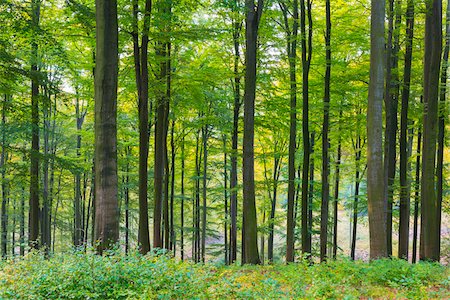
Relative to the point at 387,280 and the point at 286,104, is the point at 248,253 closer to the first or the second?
the point at 387,280

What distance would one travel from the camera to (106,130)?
6.87 metres

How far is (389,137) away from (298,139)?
11169 millimetres

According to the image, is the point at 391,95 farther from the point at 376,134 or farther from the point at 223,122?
the point at 223,122

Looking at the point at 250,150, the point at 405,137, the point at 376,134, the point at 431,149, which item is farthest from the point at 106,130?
the point at 405,137

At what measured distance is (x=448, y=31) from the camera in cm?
1303

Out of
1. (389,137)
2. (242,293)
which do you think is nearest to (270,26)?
(389,137)

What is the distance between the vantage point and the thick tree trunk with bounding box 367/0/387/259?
29.6ft

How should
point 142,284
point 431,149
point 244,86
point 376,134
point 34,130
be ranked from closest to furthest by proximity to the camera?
point 142,284
point 376,134
point 431,149
point 34,130
point 244,86

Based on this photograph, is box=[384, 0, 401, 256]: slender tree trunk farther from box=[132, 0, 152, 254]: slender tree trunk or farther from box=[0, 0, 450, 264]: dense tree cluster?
box=[132, 0, 152, 254]: slender tree trunk

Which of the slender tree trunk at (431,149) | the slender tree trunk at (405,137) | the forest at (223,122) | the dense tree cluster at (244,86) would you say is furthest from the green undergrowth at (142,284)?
the slender tree trunk at (405,137)

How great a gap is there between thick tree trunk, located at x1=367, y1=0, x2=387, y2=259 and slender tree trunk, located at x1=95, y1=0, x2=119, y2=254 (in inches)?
233

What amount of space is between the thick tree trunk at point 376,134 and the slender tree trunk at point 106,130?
592cm

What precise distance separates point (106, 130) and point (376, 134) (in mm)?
6145

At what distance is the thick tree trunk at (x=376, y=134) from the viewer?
29.6 ft
